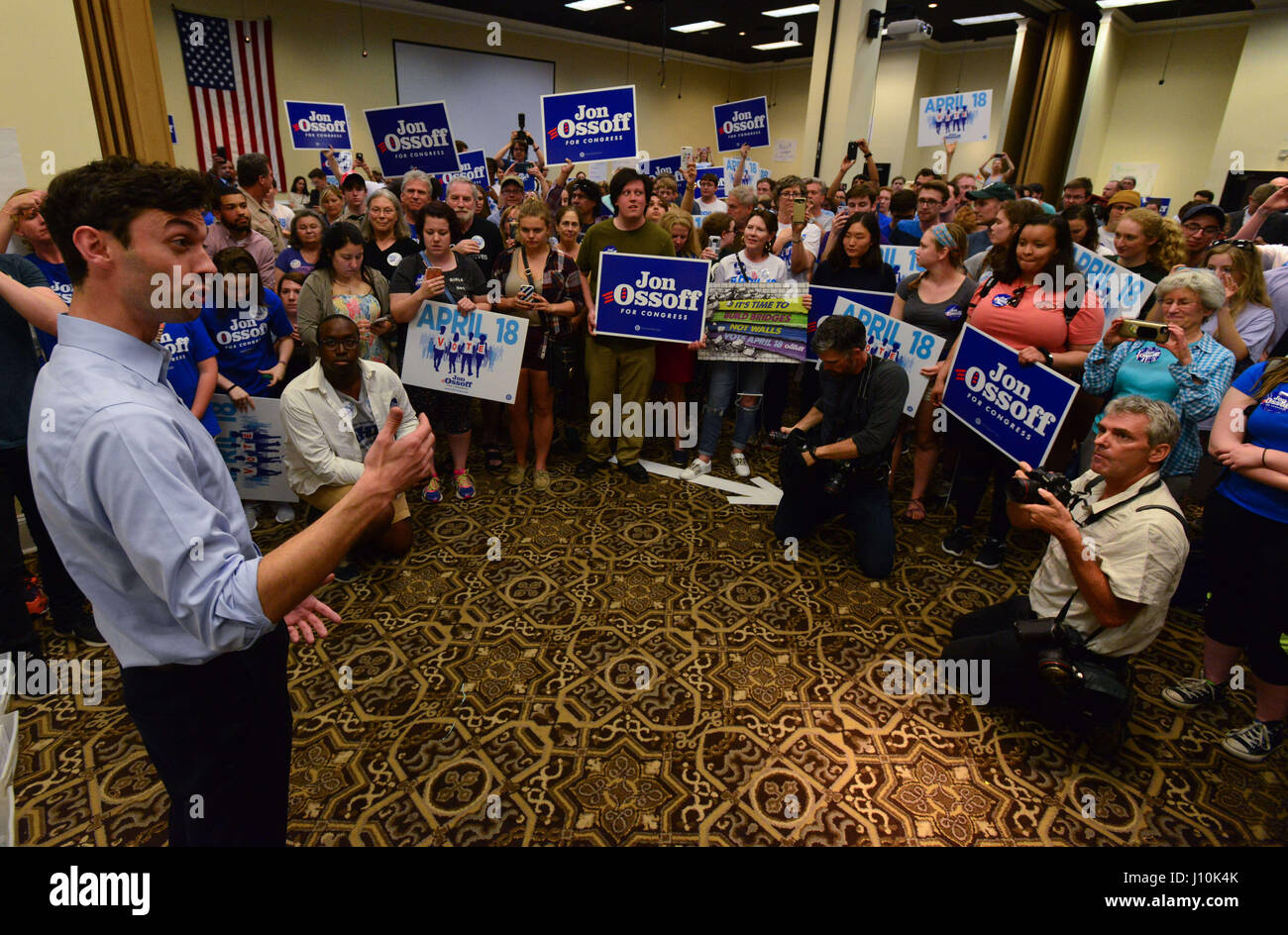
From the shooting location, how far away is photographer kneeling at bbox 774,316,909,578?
3.56m

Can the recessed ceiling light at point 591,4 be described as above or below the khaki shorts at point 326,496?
above

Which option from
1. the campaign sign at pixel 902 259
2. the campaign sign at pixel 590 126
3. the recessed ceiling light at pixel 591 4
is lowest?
the campaign sign at pixel 902 259

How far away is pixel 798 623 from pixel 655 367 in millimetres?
2424

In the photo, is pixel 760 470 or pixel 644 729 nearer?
pixel 644 729

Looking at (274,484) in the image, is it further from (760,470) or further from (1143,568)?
(1143,568)

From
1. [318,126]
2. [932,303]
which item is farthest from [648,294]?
[318,126]

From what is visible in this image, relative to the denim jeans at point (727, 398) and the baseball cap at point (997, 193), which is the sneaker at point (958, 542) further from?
the baseball cap at point (997, 193)

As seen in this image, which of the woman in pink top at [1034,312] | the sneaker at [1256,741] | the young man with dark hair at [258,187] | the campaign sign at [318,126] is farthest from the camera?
the campaign sign at [318,126]

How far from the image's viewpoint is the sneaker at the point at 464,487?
430 centimetres

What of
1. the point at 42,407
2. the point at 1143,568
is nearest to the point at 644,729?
the point at 1143,568

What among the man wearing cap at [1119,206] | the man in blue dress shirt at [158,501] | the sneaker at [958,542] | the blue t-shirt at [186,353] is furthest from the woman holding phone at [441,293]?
the man wearing cap at [1119,206]

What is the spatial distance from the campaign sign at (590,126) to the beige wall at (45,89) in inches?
135

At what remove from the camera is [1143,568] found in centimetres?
218

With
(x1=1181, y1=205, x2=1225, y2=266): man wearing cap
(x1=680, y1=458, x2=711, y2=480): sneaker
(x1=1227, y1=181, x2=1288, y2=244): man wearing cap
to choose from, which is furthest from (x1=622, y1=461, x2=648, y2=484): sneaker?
(x1=1227, y1=181, x2=1288, y2=244): man wearing cap
